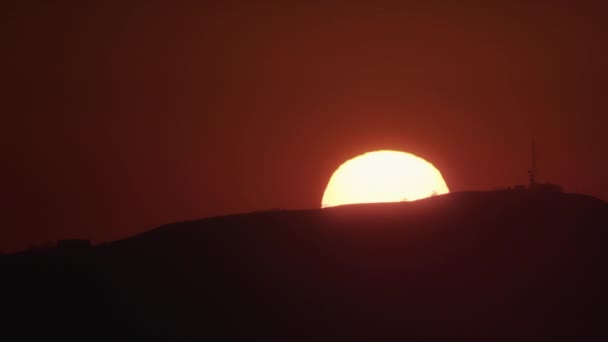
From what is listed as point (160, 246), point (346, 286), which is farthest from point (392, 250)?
point (160, 246)

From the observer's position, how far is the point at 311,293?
4394 cm

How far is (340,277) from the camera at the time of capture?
45.3m

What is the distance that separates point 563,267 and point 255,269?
11.7 meters

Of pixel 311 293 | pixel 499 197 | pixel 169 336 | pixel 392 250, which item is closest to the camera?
pixel 169 336

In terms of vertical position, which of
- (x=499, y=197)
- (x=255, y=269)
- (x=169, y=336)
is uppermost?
(x=499, y=197)

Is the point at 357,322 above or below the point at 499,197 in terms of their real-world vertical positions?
below

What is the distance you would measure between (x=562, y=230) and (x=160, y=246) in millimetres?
16104

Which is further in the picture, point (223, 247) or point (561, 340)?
point (223, 247)

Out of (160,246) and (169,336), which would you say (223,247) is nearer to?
(160,246)

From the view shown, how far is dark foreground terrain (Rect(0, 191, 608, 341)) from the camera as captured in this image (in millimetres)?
41906

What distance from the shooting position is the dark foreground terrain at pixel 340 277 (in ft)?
137

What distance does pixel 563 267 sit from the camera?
46156mm

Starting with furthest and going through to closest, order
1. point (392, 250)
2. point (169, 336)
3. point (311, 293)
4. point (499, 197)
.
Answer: point (499, 197) → point (392, 250) → point (311, 293) → point (169, 336)

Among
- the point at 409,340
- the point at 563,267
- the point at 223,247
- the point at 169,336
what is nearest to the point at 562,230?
the point at 563,267
